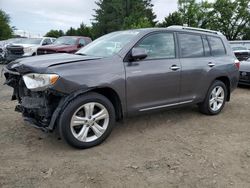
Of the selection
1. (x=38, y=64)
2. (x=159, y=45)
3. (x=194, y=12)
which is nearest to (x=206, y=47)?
(x=159, y=45)

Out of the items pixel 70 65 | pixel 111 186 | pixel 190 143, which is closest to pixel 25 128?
pixel 70 65

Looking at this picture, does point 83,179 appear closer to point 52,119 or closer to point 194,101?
point 52,119

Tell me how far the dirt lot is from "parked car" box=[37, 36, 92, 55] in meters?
7.68

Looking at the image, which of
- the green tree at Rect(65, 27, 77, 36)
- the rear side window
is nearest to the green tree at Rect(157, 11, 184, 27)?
the green tree at Rect(65, 27, 77, 36)

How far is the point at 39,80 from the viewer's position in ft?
12.7

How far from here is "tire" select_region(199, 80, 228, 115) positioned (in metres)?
5.85

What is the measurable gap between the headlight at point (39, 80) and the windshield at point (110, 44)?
1091mm

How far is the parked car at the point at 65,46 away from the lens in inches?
505

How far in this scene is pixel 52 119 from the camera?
386cm

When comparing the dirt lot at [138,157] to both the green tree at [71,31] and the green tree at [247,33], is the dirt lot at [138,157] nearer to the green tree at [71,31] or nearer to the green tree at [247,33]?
the green tree at [247,33]

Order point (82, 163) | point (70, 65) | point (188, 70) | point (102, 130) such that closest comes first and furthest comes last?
point (82, 163) → point (70, 65) → point (102, 130) → point (188, 70)

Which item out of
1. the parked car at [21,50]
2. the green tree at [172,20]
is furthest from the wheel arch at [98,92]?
the green tree at [172,20]

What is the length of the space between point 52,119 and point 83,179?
0.95m

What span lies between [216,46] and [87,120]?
3.36 m
